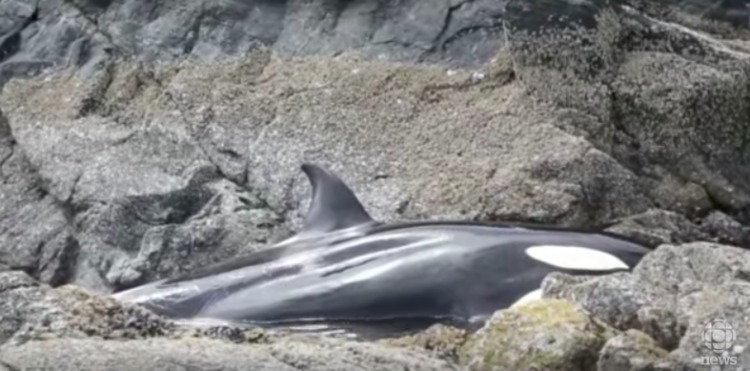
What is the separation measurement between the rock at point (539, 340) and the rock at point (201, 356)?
0.53 ft

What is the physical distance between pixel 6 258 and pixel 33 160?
Result: 0.71 meters

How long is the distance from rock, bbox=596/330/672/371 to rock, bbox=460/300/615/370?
13cm

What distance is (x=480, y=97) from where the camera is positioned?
31.5ft

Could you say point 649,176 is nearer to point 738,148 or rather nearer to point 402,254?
point 738,148

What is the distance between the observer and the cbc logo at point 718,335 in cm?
466

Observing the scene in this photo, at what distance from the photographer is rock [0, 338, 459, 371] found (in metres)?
4.55

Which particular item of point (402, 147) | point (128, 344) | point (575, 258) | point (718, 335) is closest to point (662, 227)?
point (402, 147)

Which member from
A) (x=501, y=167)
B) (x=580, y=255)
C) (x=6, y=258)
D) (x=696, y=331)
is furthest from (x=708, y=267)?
(x=6, y=258)

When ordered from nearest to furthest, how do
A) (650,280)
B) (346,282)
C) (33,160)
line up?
(650,280), (346,282), (33,160)

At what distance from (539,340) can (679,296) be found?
0.50m

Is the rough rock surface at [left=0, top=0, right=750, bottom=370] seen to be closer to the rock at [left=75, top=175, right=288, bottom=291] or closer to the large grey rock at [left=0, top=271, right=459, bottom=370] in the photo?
the rock at [left=75, top=175, right=288, bottom=291]
